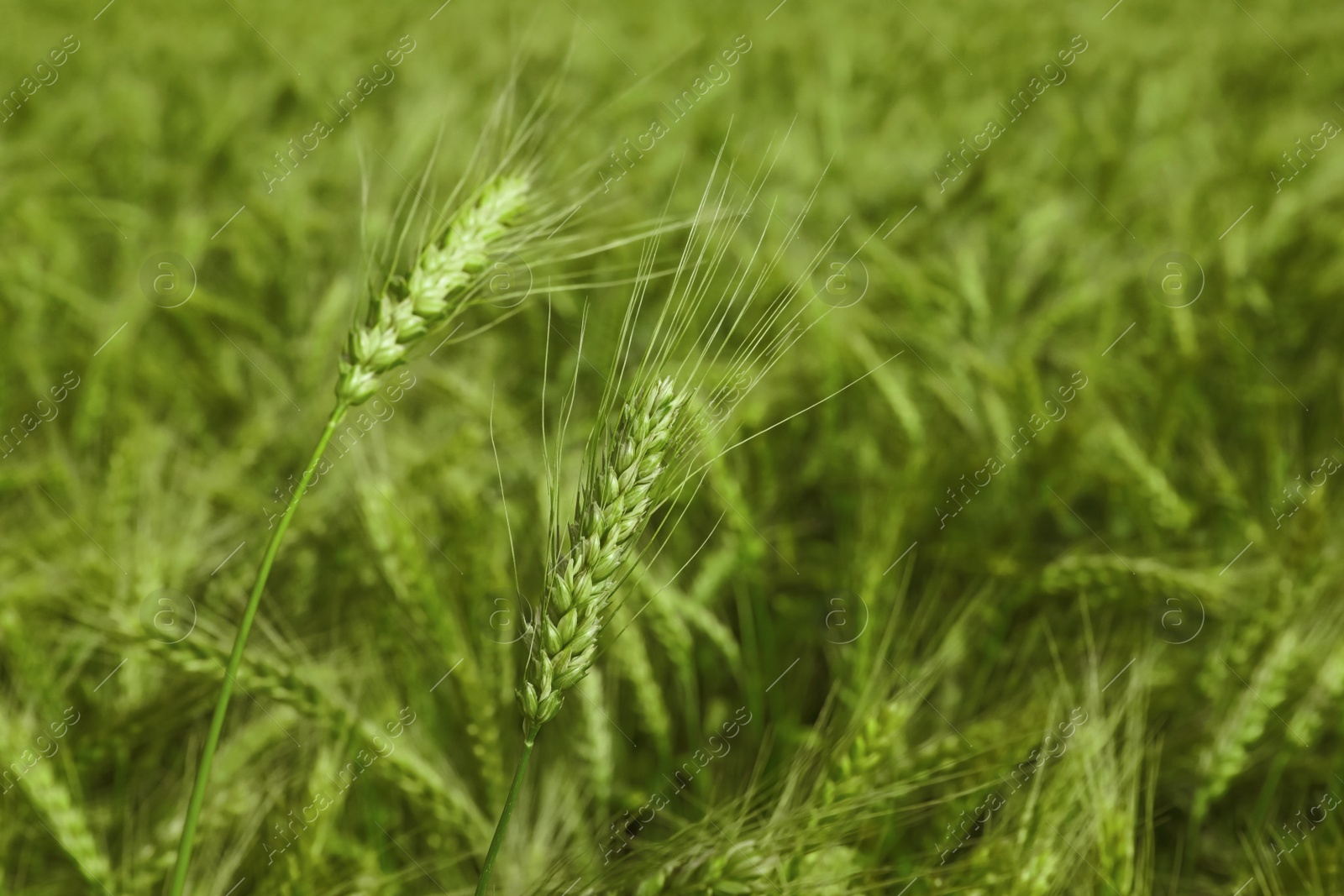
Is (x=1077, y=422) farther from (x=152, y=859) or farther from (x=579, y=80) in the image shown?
(x=579, y=80)

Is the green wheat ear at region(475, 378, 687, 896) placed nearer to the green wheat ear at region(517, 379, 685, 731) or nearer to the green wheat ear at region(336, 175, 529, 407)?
the green wheat ear at region(517, 379, 685, 731)

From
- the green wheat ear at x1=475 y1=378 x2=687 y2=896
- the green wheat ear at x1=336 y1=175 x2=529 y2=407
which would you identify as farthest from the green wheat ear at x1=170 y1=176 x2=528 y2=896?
the green wheat ear at x1=475 y1=378 x2=687 y2=896

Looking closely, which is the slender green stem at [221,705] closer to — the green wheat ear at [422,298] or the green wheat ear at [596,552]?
the green wheat ear at [422,298]

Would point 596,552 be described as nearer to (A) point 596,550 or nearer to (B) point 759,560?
(A) point 596,550

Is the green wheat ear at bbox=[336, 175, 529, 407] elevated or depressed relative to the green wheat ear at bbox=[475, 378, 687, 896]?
elevated

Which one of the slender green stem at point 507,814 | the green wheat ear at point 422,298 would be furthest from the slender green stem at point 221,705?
the slender green stem at point 507,814
